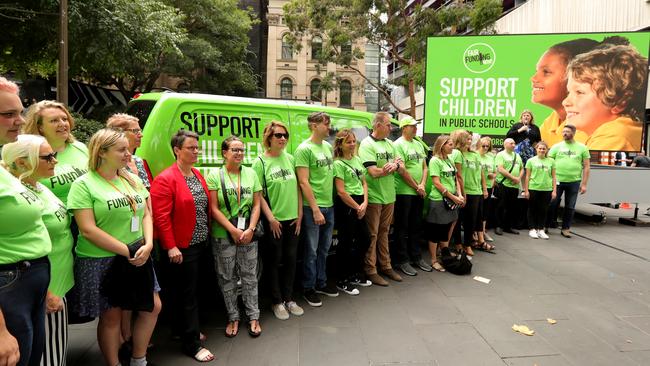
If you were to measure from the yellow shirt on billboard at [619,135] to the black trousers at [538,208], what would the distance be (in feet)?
12.1

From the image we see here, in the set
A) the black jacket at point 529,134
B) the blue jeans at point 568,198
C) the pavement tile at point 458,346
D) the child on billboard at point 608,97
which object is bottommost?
the pavement tile at point 458,346

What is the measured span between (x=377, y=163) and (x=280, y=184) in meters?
1.35

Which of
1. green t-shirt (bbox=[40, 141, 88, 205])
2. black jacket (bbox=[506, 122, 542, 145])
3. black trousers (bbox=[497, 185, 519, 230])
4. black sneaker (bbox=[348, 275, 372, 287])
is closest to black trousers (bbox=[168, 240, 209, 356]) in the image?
green t-shirt (bbox=[40, 141, 88, 205])

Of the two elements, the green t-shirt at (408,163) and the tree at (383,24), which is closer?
the green t-shirt at (408,163)

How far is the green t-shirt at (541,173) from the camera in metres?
7.23

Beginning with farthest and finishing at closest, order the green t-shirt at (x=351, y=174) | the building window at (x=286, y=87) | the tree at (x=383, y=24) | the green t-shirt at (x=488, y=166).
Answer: the building window at (x=286, y=87), the tree at (x=383, y=24), the green t-shirt at (x=488, y=166), the green t-shirt at (x=351, y=174)

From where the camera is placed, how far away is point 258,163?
3.77 meters

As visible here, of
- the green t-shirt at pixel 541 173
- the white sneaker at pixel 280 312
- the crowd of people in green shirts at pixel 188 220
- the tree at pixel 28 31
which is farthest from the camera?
the tree at pixel 28 31

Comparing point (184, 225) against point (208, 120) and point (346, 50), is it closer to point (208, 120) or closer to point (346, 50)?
point (208, 120)

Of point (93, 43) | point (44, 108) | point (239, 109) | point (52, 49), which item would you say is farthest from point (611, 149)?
point (52, 49)

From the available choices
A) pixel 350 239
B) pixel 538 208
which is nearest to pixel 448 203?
pixel 350 239

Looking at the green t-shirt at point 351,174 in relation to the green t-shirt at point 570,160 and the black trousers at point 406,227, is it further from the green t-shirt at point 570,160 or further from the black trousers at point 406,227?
the green t-shirt at point 570,160

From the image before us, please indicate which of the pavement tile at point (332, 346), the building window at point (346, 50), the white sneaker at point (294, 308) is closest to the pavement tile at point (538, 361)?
the pavement tile at point (332, 346)

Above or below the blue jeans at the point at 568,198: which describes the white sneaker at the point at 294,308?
below
